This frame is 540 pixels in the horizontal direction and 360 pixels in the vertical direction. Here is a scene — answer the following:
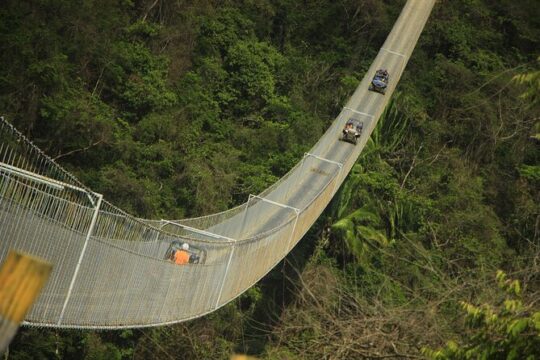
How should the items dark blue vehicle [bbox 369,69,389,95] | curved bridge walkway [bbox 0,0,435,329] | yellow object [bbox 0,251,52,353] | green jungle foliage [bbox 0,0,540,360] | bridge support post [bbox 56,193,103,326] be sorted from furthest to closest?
dark blue vehicle [bbox 369,69,389,95], green jungle foliage [bbox 0,0,540,360], bridge support post [bbox 56,193,103,326], curved bridge walkway [bbox 0,0,435,329], yellow object [bbox 0,251,52,353]

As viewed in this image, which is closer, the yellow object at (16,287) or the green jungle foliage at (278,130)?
Result: the yellow object at (16,287)

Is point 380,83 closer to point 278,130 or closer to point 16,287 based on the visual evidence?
point 278,130

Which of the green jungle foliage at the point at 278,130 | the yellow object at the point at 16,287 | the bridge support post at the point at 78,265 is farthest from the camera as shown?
the green jungle foliage at the point at 278,130

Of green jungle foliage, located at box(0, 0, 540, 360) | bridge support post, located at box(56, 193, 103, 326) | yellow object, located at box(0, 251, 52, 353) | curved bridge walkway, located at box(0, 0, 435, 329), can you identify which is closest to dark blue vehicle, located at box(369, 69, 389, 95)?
green jungle foliage, located at box(0, 0, 540, 360)

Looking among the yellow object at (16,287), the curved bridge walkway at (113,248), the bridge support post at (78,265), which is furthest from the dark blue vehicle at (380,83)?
the yellow object at (16,287)

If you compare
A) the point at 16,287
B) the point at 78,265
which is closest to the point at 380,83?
the point at 78,265

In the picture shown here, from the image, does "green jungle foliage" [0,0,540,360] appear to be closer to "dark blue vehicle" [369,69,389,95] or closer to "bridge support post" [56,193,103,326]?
"dark blue vehicle" [369,69,389,95]

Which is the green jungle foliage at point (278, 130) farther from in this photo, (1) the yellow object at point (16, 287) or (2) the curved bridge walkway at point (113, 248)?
(1) the yellow object at point (16, 287)
